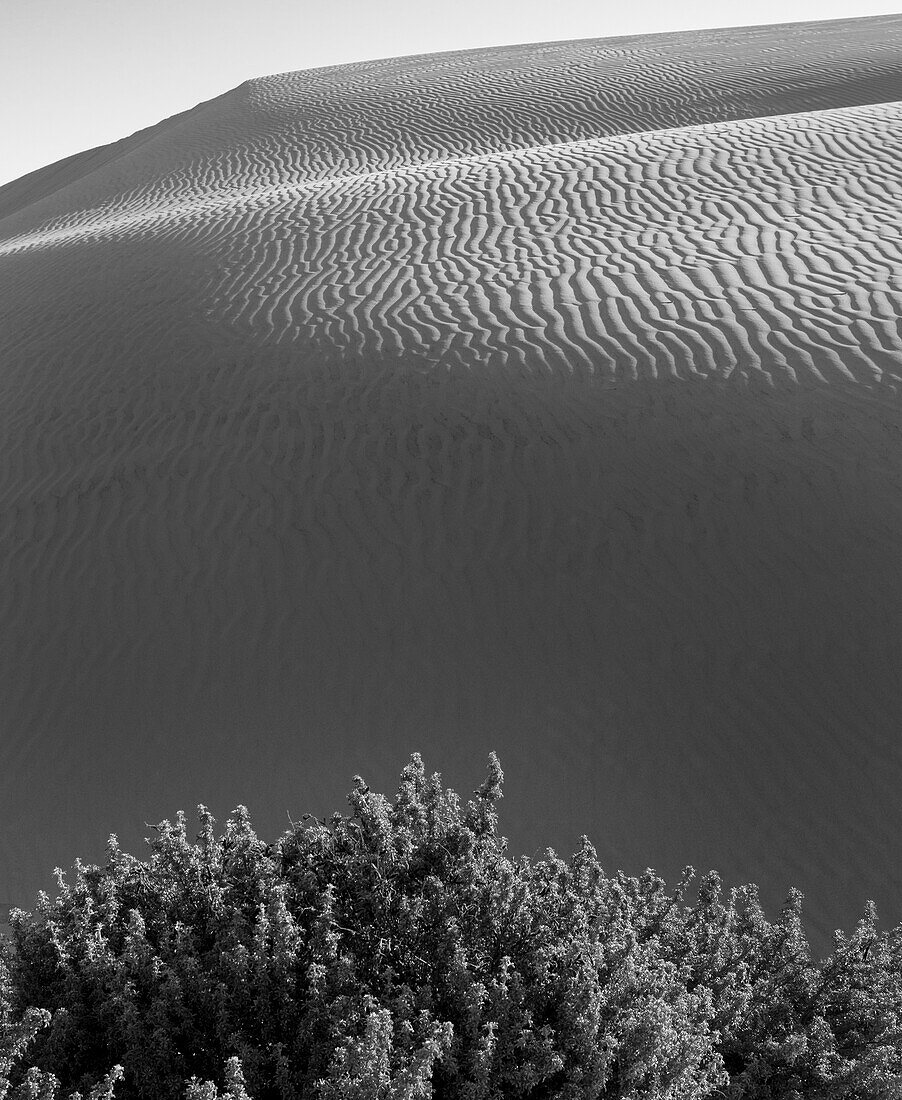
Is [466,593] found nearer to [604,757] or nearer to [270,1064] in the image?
[604,757]

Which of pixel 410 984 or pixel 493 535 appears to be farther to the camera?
pixel 493 535

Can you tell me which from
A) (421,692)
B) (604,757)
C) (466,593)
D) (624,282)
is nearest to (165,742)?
(421,692)

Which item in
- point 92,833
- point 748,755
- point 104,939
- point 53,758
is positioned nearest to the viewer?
point 104,939

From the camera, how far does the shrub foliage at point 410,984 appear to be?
367 centimetres

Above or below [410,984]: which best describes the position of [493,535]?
above

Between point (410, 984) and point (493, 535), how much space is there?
4006 mm

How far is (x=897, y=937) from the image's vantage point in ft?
15.3

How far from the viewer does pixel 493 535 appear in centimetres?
763

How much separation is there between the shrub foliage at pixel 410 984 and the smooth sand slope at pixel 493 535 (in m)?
1.42

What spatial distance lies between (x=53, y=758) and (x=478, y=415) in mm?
3915

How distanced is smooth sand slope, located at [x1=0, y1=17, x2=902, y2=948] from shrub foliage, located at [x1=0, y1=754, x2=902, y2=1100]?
1420 millimetres

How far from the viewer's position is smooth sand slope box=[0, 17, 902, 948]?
A: 6438 millimetres

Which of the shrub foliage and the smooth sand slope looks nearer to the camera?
the shrub foliage

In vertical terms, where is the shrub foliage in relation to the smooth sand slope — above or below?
below
